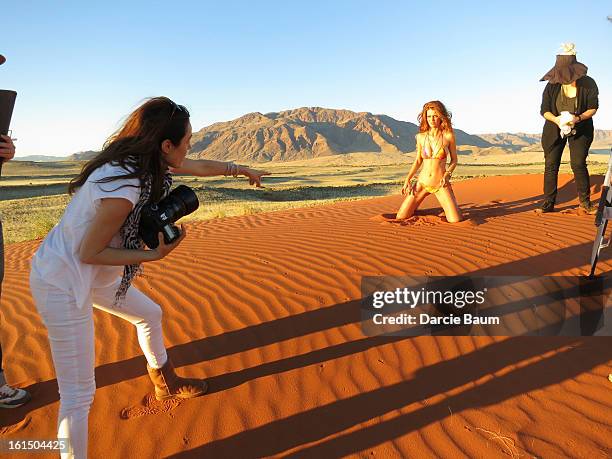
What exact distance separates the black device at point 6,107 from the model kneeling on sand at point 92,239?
2.64 ft

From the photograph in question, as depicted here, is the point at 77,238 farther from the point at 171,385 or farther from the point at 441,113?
the point at 441,113

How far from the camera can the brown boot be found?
2953mm

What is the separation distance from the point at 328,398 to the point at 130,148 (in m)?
2.06

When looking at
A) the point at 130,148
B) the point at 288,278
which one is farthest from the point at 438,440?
the point at 288,278

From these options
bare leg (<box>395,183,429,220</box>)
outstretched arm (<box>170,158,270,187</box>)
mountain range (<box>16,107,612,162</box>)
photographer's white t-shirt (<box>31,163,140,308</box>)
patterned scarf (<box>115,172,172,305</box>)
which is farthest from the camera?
mountain range (<box>16,107,612,162</box>)

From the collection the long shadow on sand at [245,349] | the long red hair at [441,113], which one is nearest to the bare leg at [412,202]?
the long red hair at [441,113]

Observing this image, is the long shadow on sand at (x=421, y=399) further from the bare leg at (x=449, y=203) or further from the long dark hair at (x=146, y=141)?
the bare leg at (x=449, y=203)

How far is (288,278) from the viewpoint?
5.02 m

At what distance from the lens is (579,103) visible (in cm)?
685

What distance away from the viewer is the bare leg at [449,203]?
7.03 m

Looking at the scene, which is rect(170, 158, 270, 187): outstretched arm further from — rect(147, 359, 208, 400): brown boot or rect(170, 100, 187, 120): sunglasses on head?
rect(147, 359, 208, 400): brown boot

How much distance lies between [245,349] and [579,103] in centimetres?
635

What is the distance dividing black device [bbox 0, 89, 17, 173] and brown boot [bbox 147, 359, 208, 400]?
1595mm

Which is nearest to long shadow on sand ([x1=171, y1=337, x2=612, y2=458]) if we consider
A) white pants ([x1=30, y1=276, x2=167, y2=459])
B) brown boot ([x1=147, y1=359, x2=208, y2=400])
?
brown boot ([x1=147, y1=359, x2=208, y2=400])
